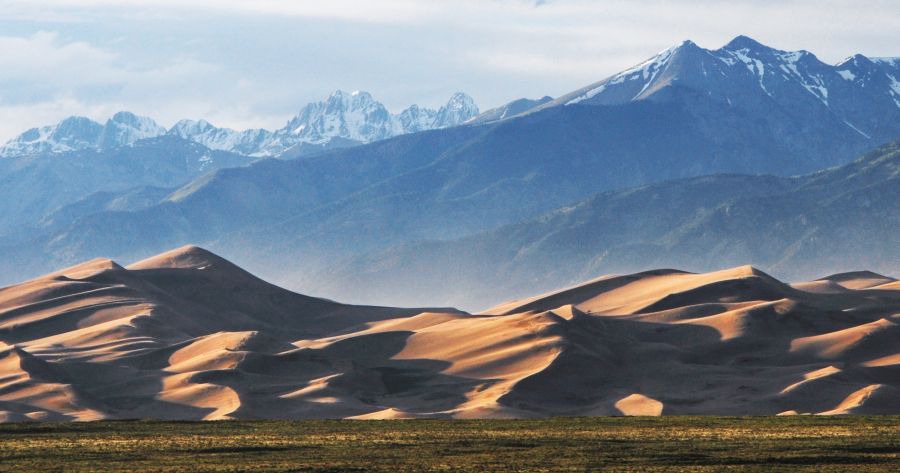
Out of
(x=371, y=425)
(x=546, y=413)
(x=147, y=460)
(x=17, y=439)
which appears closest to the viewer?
(x=147, y=460)

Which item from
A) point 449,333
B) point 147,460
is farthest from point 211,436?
point 449,333

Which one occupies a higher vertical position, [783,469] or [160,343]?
[160,343]

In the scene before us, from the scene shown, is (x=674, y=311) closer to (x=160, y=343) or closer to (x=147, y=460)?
(x=160, y=343)

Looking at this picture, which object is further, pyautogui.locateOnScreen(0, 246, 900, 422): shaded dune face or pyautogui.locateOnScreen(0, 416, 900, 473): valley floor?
pyautogui.locateOnScreen(0, 246, 900, 422): shaded dune face

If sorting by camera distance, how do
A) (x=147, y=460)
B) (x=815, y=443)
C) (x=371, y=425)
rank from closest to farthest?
(x=147, y=460) < (x=815, y=443) < (x=371, y=425)

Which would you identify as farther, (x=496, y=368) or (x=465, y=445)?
(x=496, y=368)

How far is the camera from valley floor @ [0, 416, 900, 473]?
68250 millimetres

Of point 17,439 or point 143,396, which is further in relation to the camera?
point 143,396

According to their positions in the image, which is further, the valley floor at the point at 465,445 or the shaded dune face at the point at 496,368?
the shaded dune face at the point at 496,368

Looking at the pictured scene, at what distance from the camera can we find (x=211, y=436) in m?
87.9

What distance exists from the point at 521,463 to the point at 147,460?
55.1 feet

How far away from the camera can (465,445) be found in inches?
3157

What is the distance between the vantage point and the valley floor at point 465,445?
2687 inches

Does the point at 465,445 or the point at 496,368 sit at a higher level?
the point at 496,368
